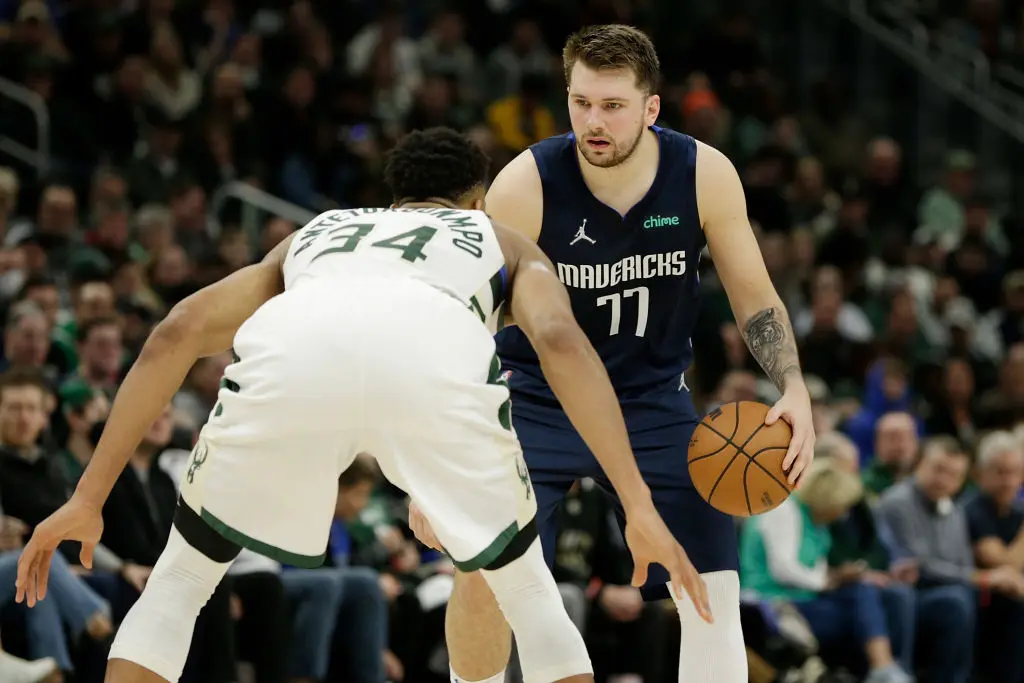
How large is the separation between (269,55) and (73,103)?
2048 millimetres

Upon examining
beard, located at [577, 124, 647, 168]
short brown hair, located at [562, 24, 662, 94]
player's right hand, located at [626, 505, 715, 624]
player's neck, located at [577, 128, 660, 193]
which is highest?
short brown hair, located at [562, 24, 662, 94]

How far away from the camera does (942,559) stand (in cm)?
940

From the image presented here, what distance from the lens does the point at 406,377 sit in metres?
3.77

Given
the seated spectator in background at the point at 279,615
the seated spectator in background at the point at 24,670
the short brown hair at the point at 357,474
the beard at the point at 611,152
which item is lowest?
the seated spectator in background at the point at 279,615

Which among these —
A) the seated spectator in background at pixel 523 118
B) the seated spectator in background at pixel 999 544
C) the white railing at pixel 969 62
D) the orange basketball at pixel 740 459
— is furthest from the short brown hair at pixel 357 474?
the white railing at pixel 969 62

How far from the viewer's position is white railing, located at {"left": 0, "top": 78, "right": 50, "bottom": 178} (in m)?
11.2

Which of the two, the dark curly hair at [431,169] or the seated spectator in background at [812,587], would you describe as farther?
the seated spectator in background at [812,587]

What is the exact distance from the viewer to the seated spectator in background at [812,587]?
8719mm

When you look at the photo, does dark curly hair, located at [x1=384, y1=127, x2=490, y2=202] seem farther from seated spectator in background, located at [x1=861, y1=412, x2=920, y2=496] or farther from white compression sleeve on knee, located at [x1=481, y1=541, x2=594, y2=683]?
seated spectator in background, located at [x1=861, y1=412, x2=920, y2=496]

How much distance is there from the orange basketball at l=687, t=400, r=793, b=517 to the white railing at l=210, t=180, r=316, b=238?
6915 millimetres

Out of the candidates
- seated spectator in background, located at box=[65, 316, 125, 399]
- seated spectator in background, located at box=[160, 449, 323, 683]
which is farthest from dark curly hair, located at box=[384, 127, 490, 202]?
seated spectator in background, located at box=[65, 316, 125, 399]

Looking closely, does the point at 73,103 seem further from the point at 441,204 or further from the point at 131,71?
the point at 441,204

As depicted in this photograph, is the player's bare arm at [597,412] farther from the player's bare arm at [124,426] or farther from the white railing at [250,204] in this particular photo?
the white railing at [250,204]

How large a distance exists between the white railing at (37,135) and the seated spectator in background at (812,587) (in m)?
5.87
